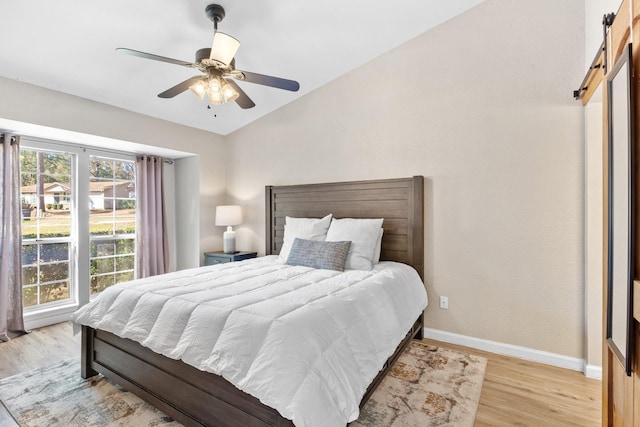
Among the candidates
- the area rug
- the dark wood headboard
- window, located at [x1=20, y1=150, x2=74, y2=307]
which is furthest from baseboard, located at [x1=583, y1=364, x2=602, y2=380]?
window, located at [x1=20, y1=150, x2=74, y2=307]

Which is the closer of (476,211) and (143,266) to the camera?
(476,211)

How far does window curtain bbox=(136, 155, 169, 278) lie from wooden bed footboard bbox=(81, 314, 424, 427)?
6.66 feet

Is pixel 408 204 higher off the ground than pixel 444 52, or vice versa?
pixel 444 52

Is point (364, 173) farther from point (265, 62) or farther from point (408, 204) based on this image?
point (265, 62)

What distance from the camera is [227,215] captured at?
418 centimetres

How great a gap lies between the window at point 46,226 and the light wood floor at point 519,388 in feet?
2.27

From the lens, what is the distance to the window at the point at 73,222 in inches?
134

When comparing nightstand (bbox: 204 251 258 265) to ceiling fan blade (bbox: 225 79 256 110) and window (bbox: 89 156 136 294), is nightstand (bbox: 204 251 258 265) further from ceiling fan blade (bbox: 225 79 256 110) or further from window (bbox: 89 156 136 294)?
ceiling fan blade (bbox: 225 79 256 110)

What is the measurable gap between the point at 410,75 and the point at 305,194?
171 centimetres

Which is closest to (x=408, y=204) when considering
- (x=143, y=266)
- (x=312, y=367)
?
(x=312, y=367)

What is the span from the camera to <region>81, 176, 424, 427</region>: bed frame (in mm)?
1533


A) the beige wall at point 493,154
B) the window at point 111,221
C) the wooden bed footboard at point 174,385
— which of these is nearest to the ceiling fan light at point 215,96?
the beige wall at point 493,154

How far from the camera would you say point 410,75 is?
10.3 feet

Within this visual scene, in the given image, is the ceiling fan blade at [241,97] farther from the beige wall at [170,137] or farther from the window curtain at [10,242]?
the window curtain at [10,242]
